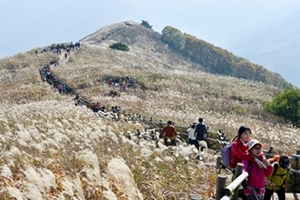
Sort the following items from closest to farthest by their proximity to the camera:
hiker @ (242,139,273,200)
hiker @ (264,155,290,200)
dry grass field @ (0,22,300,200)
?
dry grass field @ (0,22,300,200) < hiker @ (242,139,273,200) < hiker @ (264,155,290,200)

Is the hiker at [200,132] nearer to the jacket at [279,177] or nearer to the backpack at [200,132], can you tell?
the backpack at [200,132]

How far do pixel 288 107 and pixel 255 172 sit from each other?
1059 inches

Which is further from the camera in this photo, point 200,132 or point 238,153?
point 200,132

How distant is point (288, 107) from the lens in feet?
101

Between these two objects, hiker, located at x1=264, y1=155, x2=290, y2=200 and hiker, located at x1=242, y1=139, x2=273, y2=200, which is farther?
hiker, located at x1=264, y1=155, x2=290, y2=200

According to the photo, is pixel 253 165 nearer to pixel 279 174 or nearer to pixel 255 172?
pixel 255 172

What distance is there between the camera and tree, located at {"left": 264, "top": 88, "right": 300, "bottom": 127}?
3072 cm

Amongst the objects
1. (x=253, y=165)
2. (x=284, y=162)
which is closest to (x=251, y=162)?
(x=253, y=165)

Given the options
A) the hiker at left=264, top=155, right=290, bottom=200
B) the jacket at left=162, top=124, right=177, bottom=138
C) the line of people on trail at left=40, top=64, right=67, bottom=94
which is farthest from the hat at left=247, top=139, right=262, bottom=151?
the line of people on trail at left=40, top=64, right=67, bottom=94

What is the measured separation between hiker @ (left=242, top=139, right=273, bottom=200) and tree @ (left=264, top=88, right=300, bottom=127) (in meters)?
26.3

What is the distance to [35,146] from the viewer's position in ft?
23.1

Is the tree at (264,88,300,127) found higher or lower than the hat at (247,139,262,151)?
higher

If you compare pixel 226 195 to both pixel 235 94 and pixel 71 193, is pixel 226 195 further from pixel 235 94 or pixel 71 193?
pixel 235 94

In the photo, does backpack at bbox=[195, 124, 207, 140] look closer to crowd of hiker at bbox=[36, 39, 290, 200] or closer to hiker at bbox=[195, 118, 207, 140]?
hiker at bbox=[195, 118, 207, 140]
